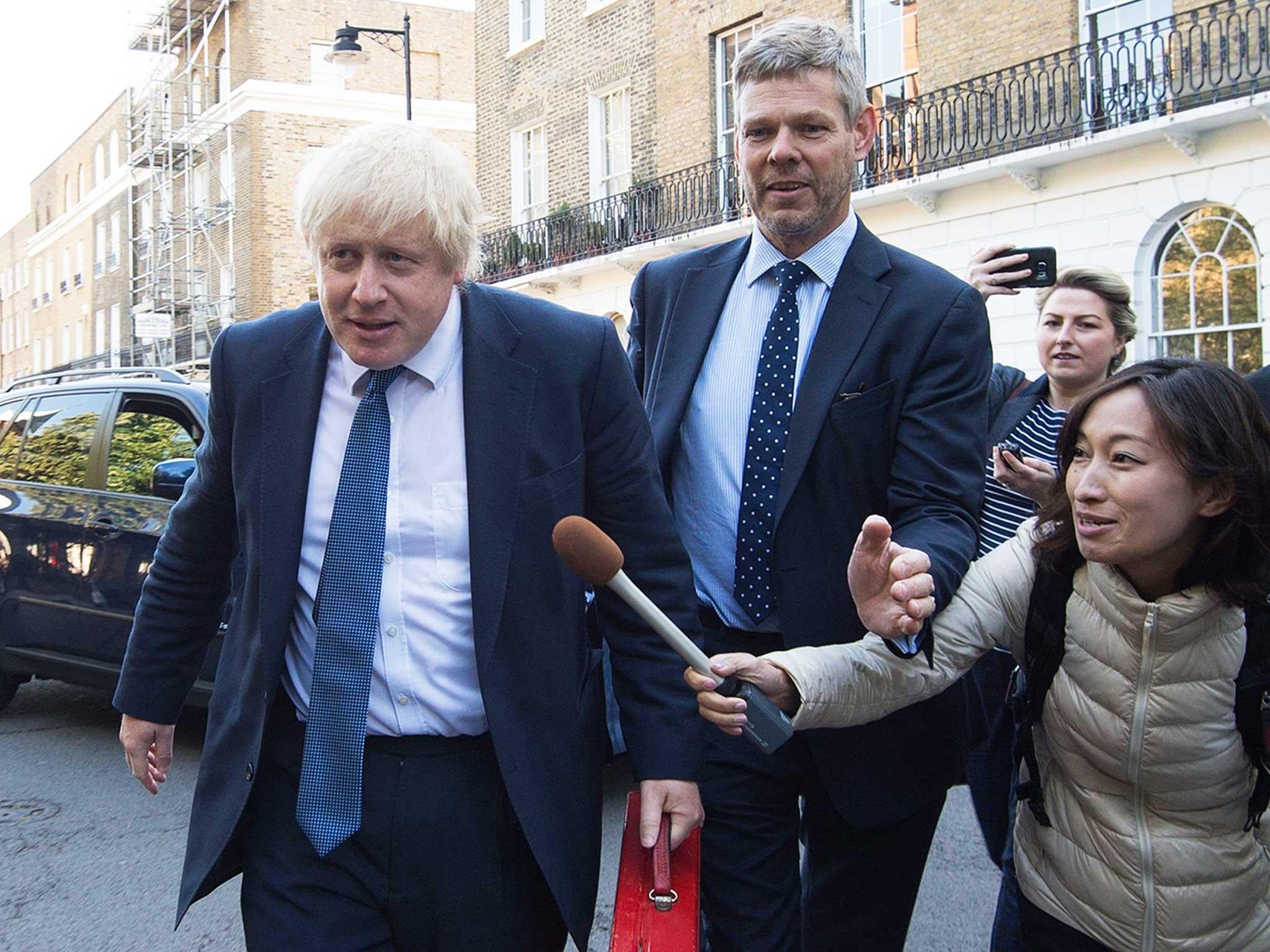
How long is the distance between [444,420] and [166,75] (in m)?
41.4

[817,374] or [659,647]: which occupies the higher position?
[817,374]

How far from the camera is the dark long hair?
2.46m

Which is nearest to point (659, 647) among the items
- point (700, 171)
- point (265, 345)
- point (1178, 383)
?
point (265, 345)

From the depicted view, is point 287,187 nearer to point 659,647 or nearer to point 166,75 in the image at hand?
point 166,75

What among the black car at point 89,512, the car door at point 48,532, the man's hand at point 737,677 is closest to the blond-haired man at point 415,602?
the man's hand at point 737,677

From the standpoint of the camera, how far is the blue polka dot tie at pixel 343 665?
2.29 m

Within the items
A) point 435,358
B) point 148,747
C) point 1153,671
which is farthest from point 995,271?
point 148,747

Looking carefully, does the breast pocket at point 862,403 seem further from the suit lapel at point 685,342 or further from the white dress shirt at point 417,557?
the white dress shirt at point 417,557

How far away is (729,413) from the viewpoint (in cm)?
294

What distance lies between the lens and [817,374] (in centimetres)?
280

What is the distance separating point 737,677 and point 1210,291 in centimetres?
1367

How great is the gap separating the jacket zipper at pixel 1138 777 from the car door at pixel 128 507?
5.53 metres

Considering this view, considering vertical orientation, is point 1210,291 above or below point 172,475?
above

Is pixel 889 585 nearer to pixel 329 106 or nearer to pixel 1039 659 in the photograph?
pixel 1039 659
